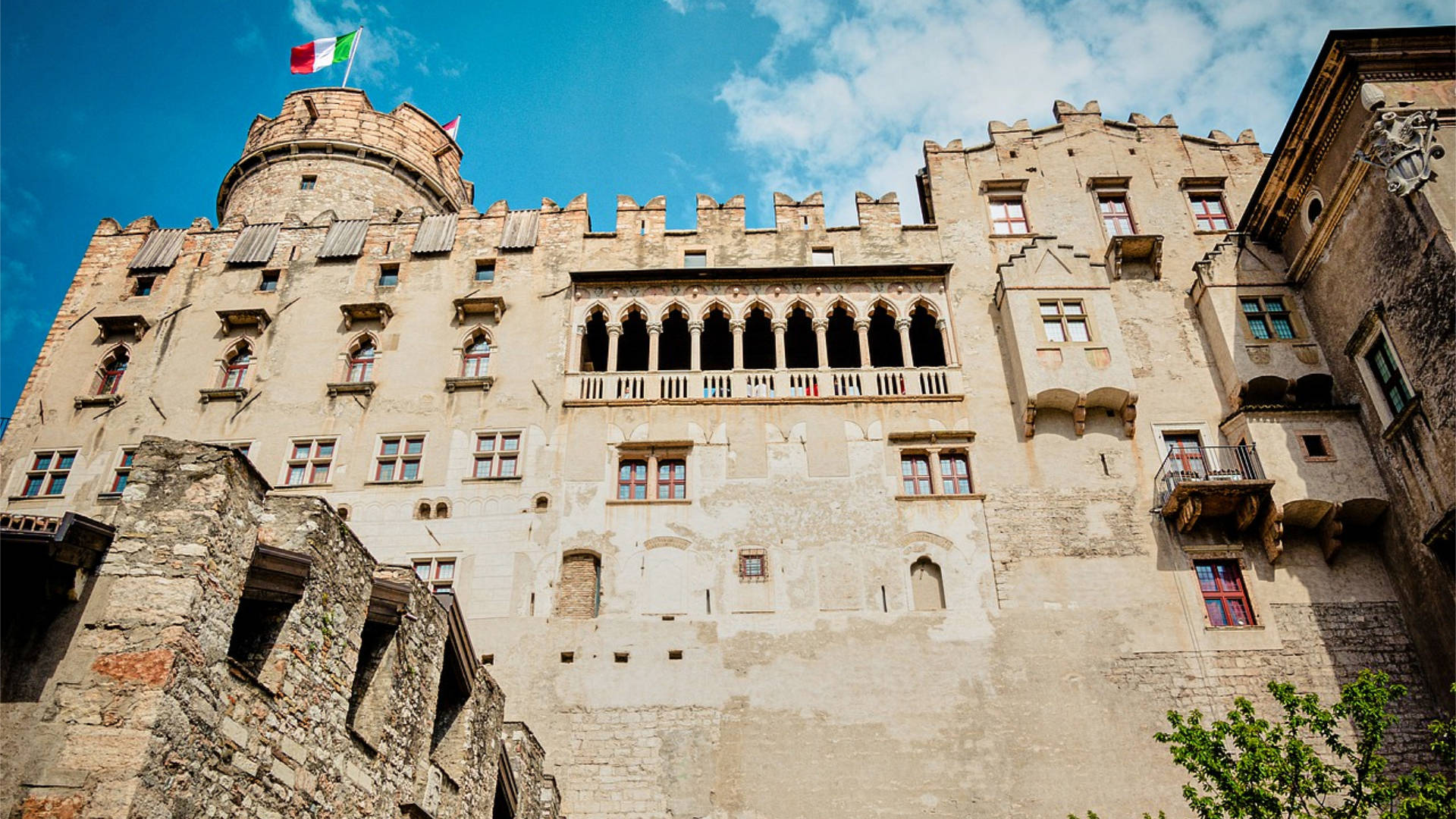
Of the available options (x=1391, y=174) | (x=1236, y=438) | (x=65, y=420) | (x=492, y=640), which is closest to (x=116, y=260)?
(x=65, y=420)

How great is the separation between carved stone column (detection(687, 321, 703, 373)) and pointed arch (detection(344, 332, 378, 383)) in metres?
8.42

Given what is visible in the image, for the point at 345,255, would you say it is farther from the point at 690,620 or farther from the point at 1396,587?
the point at 1396,587

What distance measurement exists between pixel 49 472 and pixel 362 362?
7966 mm

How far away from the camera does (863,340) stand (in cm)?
2934

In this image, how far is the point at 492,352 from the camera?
2944cm

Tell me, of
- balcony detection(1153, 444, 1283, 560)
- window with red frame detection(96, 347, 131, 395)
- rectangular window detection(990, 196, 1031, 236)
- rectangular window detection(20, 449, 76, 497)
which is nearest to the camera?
balcony detection(1153, 444, 1283, 560)

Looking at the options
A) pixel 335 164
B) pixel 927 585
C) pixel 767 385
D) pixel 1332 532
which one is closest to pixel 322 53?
pixel 335 164

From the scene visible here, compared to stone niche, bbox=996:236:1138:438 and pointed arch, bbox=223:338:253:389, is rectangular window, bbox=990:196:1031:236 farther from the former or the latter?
pointed arch, bbox=223:338:253:389

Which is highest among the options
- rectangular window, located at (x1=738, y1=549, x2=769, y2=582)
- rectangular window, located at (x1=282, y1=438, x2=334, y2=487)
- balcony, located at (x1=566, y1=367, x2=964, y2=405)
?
balcony, located at (x1=566, y1=367, x2=964, y2=405)

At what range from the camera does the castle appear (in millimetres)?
22375

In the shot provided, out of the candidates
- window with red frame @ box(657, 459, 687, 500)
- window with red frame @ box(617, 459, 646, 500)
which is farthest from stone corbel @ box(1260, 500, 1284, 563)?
window with red frame @ box(617, 459, 646, 500)

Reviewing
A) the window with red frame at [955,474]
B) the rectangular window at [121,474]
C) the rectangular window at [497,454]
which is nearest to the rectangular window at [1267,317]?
the window with red frame at [955,474]

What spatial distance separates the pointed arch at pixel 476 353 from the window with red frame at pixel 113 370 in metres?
9.16

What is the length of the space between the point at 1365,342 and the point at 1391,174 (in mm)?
4000
